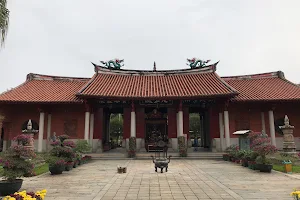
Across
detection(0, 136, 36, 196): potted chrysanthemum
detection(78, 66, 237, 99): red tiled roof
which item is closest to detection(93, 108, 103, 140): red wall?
detection(78, 66, 237, 99): red tiled roof

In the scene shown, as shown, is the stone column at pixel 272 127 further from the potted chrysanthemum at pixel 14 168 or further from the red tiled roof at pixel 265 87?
the potted chrysanthemum at pixel 14 168

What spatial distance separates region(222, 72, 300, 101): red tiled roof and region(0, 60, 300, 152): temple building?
6 centimetres

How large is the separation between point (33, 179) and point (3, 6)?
5.69m

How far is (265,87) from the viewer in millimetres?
17562

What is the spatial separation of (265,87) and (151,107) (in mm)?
8882

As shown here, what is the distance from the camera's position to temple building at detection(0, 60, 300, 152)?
50.7ft

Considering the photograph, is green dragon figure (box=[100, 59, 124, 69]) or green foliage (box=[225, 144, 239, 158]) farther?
green dragon figure (box=[100, 59, 124, 69])

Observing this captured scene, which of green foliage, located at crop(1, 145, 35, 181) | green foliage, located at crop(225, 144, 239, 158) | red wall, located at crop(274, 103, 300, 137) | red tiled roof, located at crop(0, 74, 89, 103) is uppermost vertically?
red tiled roof, located at crop(0, 74, 89, 103)

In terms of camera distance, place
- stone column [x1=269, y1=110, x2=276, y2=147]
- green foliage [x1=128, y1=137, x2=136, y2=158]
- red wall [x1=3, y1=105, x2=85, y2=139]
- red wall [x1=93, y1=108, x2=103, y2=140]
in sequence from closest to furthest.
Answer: green foliage [x1=128, y1=137, x2=136, y2=158] < stone column [x1=269, y1=110, x2=276, y2=147] < red wall [x1=3, y1=105, x2=85, y2=139] < red wall [x1=93, y1=108, x2=103, y2=140]

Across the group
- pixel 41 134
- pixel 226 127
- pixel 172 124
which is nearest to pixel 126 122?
pixel 172 124

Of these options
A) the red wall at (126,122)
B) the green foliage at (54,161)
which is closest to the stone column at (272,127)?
the red wall at (126,122)

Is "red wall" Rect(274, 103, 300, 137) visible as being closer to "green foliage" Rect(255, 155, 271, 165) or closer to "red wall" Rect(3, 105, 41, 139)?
"green foliage" Rect(255, 155, 271, 165)

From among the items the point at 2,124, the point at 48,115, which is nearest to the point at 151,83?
the point at 48,115

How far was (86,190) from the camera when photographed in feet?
20.8
